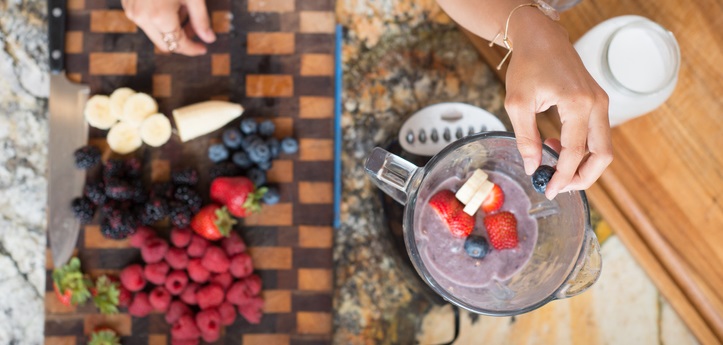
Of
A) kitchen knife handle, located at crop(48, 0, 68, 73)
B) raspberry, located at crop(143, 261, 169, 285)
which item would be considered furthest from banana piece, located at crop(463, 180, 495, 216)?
kitchen knife handle, located at crop(48, 0, 68, 73)

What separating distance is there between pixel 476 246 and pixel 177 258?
58 centimetres

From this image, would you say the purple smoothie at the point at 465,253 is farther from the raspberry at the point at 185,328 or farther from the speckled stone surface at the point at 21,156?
the speckled stone surface at the point at 21,156

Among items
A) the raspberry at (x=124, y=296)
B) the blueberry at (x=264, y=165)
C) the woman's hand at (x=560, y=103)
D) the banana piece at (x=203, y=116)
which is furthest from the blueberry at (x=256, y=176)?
the woman's hand at (x=560, y=103)

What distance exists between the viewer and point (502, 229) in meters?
0.91

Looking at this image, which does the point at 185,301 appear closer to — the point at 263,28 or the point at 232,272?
the point at 232,272

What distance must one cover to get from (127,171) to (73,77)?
0.72 ft

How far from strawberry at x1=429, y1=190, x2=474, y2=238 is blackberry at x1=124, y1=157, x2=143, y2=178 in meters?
0.60

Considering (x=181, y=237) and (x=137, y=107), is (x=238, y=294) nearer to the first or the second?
(x=181, y=237)

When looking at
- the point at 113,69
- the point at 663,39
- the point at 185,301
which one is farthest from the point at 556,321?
the point at 113,69

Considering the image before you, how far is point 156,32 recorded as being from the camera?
109 cm

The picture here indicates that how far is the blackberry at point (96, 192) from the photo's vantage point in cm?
110

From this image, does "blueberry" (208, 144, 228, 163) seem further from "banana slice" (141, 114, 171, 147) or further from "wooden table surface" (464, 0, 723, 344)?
"wooden table surface" (464, 0, 723, 344)

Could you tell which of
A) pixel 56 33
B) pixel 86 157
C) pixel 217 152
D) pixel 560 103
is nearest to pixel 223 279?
pixel 217 152

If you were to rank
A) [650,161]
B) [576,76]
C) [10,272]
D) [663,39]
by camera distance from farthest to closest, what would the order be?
[10,272] < [650,161] < [663,39] < [576,76]
